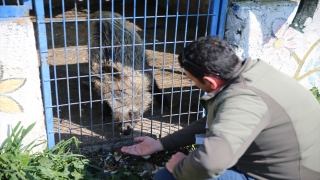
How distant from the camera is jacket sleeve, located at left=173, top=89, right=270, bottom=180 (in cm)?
198

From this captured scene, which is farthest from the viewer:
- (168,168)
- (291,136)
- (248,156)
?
(168,168)

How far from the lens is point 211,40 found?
7.45 feet

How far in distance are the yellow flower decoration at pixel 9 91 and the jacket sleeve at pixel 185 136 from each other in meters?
1.24

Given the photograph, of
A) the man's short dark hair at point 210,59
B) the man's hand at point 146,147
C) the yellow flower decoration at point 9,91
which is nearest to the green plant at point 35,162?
the yellow flower decoration at point 9,91

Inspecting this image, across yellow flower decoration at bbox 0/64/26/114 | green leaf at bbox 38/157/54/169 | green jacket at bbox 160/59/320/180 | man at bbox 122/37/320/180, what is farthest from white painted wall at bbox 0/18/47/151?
green jacket at bbox 160/59/320/180

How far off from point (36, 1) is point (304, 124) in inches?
82.5

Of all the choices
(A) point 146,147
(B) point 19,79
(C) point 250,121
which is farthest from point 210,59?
(B) point 19,79

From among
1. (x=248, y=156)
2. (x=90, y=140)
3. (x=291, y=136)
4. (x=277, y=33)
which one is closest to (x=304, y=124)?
(x=291, y=136)

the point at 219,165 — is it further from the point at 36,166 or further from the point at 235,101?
the point at 36,166

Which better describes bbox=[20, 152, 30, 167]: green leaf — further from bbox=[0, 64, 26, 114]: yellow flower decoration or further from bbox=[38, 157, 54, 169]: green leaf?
bbox=[0, 64, 26, 114]: yellow flower decoration

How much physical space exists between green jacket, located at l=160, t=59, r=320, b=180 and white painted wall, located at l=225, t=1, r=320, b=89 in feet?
4.27

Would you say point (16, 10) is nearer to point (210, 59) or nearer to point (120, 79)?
point (210, 59)

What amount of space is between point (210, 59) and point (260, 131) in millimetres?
494

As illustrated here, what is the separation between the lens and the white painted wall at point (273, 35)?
355cm
